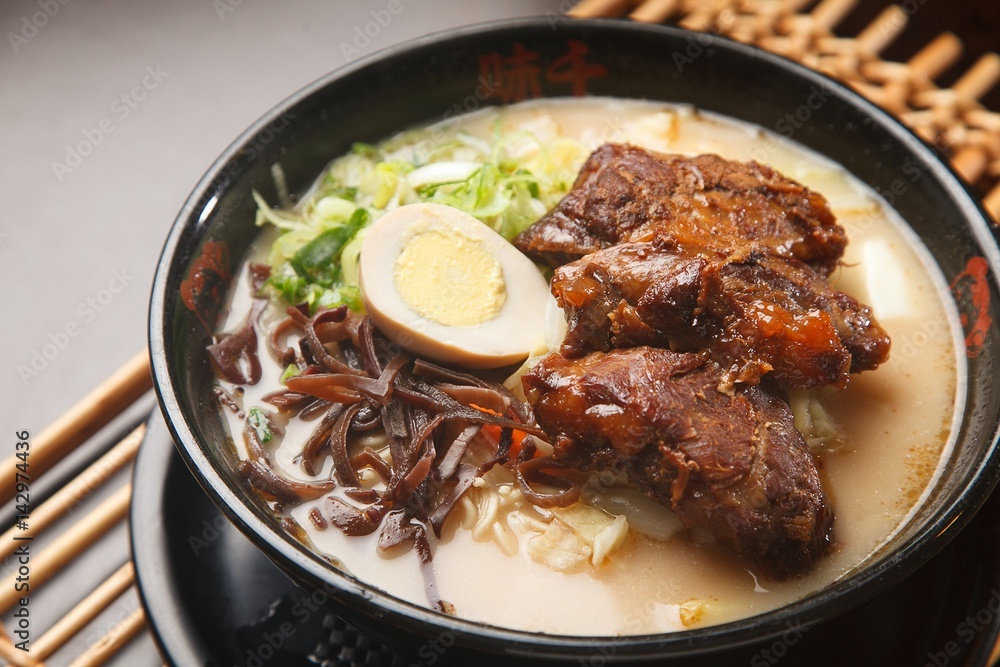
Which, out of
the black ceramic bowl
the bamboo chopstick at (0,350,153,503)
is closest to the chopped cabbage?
the black ceramic bowl

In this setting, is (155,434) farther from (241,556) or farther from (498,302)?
(498,302)

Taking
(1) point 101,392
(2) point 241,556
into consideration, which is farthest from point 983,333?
(1) point 101,392

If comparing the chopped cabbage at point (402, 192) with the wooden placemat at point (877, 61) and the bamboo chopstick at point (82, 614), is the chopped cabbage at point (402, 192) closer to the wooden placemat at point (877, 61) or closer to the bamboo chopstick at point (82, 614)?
the wooden placemat at point (877, 61)

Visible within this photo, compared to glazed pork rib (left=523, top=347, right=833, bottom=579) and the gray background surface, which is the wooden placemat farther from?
glazed pork rib (left=523, top=347, right=833, bottom=579)

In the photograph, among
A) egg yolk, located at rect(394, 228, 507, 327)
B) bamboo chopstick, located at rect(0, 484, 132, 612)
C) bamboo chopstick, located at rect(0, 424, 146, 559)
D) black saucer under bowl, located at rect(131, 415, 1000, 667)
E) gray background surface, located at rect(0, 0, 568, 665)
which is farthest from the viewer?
gray background surface, located at rect(0, 0, 568, 665)

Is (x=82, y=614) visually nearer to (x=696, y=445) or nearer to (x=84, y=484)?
(x=84, y=484)

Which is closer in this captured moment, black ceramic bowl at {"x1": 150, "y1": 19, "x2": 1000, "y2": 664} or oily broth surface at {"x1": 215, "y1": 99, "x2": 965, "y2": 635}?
black ceramic bowl at {"x1": 150, "y1": 19, "x2": 1000, "y2": 664}

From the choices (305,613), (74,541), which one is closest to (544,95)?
(305,613)
